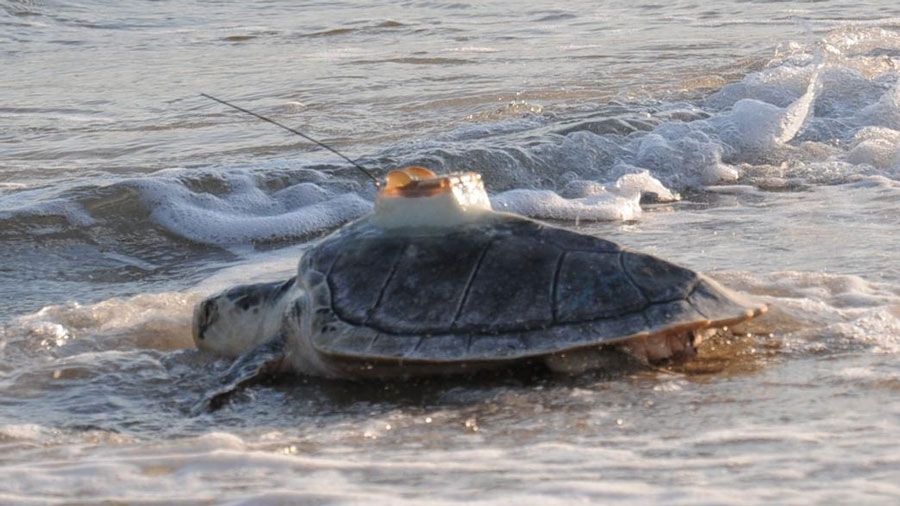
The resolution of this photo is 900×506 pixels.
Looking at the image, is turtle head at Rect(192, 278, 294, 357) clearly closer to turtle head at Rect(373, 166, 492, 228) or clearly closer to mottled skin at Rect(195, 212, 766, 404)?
mottled skin at Rect(195, 212, 766, 404)

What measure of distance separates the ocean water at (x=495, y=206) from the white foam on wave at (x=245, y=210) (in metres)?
0.02

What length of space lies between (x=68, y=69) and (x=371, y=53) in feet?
8.86

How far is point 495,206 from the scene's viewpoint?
6.40 meters

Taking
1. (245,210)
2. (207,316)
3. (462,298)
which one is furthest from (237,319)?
(245,210)

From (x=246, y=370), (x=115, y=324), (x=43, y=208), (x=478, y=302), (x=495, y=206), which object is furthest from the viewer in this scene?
(x=495, y=206)

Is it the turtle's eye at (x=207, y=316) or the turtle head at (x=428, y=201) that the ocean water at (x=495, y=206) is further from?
the turtle head at (x=428, y=201)

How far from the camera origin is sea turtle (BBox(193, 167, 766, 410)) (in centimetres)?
338

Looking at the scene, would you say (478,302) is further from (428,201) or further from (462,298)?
(428,201)

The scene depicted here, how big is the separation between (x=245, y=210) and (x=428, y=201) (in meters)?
2.74

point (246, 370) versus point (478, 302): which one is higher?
point (478, 302)

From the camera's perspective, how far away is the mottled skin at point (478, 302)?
11.1 ft

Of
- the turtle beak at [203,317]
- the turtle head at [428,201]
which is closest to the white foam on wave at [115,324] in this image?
the turtle beak at [203,317]

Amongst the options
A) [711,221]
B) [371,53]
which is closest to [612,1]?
[371,53]

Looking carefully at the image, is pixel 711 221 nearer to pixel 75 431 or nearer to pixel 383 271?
pixel 383 271
